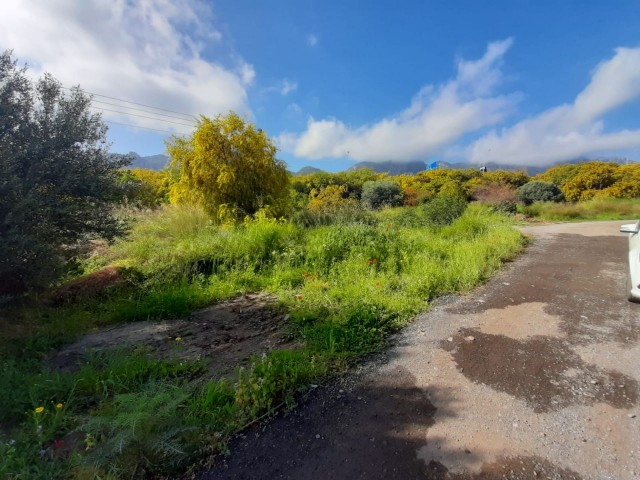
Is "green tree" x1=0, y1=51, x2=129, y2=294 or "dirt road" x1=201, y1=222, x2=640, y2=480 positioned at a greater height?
"green tree" x1=0, y1=51, x2=129, y2=294

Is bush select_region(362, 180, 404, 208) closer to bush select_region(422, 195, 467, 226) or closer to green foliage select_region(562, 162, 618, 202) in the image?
bush select_region(422, 195, 467, 226)

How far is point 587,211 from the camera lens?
1412 centimetres

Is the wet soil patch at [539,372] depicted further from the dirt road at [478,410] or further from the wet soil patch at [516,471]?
the wet soil patch at [516,471]

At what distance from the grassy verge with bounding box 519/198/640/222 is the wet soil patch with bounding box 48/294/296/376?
14734 millimetres

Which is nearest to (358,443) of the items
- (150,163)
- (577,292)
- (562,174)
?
(577,292)

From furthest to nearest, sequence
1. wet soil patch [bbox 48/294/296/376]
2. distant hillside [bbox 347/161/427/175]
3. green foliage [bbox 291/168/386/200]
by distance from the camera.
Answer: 1. distant hillside [bbox 347/161/427/175]
2. green foliage [bbox 291/168/386/200]
3. wet soil patch [bbox 48/294/296/376]

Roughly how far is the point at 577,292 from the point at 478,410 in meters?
3.30

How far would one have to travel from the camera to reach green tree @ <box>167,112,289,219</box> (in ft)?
26.3

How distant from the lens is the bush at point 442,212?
8977mm

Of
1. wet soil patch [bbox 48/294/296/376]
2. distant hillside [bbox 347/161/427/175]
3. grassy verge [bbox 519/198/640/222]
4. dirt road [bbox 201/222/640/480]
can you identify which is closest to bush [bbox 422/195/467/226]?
dirt road [bbox 201/222/640/480]

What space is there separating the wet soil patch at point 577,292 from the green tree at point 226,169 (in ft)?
19.0

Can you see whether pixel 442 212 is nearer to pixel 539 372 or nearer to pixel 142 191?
pixel 539 372

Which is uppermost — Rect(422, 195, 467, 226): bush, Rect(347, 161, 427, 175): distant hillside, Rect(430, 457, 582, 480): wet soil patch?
Rect(347, 161, 427, 175): distant hillside

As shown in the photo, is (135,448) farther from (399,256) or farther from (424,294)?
(399,256)
